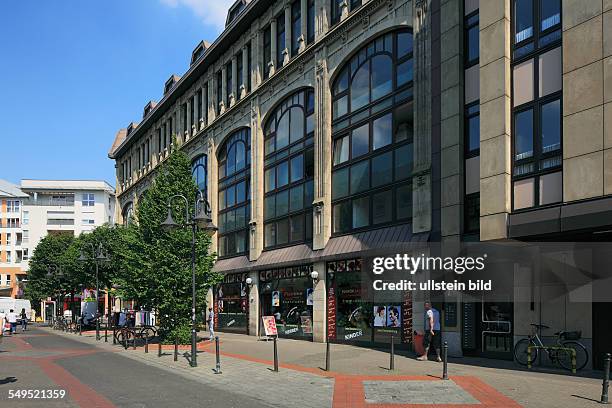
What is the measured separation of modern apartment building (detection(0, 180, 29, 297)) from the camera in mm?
103938

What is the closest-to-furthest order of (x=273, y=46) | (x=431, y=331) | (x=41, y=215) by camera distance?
(x=431, y=331)
(x=273, y=46)
(x=41, y=215)

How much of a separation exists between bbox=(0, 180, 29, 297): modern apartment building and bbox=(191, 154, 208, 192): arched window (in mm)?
69112

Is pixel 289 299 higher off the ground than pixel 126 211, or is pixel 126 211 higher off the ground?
pixel 126 211

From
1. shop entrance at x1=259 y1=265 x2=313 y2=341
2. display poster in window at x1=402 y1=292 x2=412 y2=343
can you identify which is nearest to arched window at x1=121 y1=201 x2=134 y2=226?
shop entrance at x1=259 y1=265 x2=313 y2=341

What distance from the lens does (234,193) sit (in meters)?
40.6

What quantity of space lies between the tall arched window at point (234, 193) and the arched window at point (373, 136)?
36.9 feet

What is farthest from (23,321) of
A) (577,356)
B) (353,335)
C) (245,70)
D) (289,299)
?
(577,356)

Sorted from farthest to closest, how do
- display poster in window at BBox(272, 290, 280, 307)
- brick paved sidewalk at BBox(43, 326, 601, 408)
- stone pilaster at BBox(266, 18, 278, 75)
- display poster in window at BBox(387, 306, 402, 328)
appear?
stone pilaster at BBox(266, 18, 278, 75)
display poster in window at BBox(272, 290, 280, 307)
display poster in window at BBox(387, 306, 402, 328)
brick paved sidewalk at BBox(43, 326, 601, 408)

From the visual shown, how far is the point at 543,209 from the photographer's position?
51.8 ft

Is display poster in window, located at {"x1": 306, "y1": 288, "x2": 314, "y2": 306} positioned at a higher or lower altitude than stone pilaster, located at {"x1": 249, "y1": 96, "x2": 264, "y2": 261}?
lower

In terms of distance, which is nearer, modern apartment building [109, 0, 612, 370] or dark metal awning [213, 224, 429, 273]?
modern apartment building [109, 0, 612, 370]

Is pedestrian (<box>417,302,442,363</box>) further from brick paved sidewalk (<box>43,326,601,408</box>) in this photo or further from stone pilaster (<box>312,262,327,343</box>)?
stone pilaster (<box>312,262,327,343</box>)
